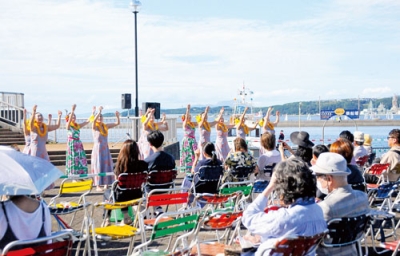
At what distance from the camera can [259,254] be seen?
366 cm

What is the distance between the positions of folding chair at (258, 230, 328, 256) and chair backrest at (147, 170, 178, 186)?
12.6ft

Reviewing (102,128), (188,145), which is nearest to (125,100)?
(188,145)

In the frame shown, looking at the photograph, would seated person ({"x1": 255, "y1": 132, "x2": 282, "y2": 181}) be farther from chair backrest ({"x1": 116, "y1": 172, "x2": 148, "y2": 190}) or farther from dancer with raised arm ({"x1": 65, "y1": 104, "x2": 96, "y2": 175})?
dancer with raised arm ({"x1": 65, "y1": 104, "x2": 96, "y2": 175})

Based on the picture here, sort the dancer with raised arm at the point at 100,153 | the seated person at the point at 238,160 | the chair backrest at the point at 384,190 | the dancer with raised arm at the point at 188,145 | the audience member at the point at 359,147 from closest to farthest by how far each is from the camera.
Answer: the chair backrest at the point at 384,190
the seated person at the point at 238,160
the audience member at the point at 359,147
the dancer with raised arm at the point at 100,153
the dancer with raised arm at the point at 188,145

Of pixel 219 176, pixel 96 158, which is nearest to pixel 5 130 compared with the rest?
pixel 96 158

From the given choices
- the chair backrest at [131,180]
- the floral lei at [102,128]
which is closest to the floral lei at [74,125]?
the floral lei at [102,128]

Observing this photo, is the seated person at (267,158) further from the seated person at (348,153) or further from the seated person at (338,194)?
the seated person at (338,194)

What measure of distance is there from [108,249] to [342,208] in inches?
129

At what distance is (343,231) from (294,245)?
791 mm

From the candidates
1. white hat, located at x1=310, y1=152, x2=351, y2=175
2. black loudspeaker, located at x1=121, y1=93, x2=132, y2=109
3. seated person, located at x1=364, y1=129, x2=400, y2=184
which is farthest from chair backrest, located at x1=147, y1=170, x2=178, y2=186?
black loudspeaker, located at x1=121, y1=93, x2=132, y2=109

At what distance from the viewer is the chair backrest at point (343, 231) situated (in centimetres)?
419

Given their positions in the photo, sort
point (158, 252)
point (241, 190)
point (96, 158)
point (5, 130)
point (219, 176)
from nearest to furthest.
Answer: point (158, 252) < point (241, 190) < point (219, 176) < point (96, 158) < point (5, 130)

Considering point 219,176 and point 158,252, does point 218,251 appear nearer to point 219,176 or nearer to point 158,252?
point 158,252

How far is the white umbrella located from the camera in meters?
3.57
